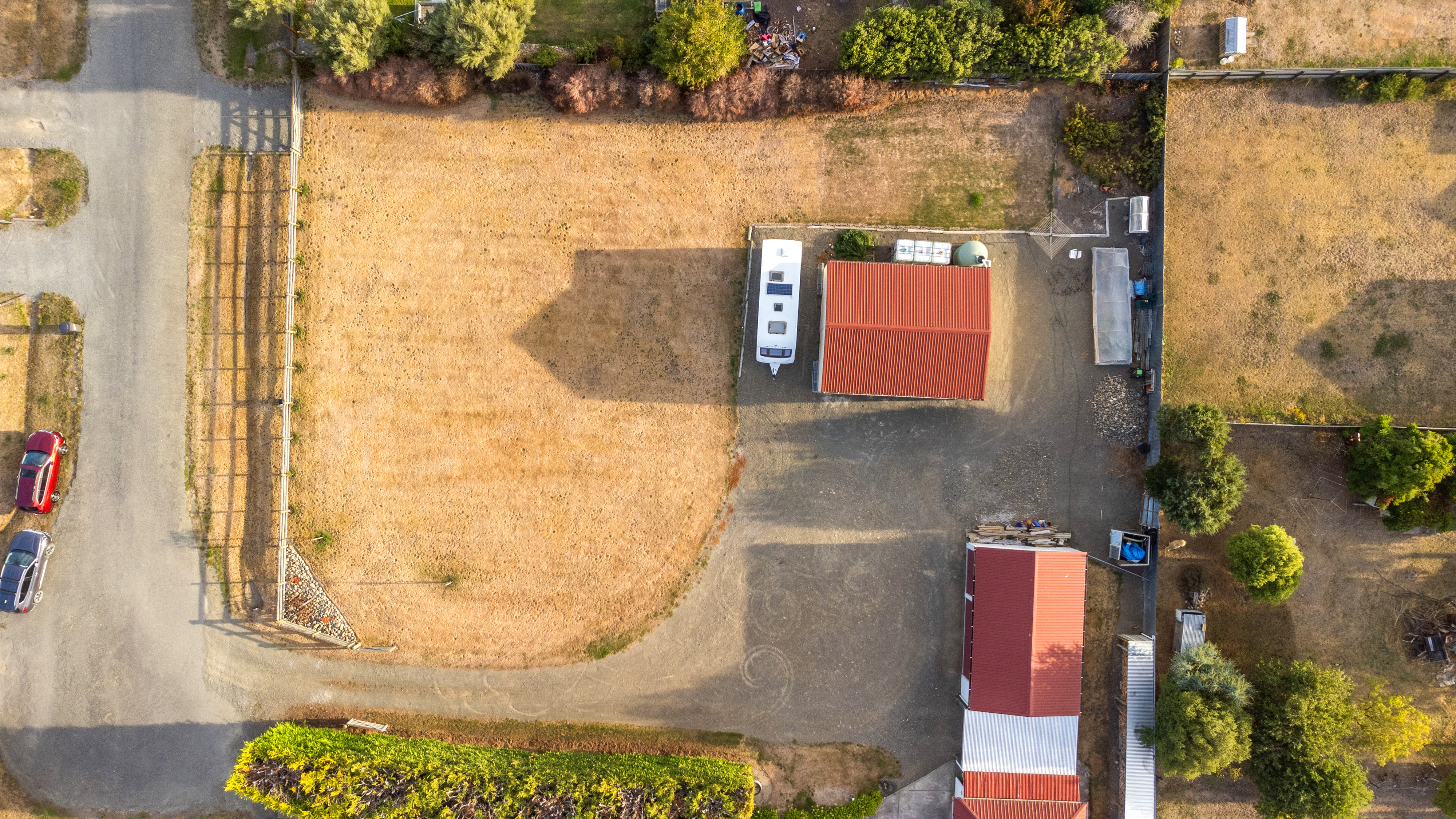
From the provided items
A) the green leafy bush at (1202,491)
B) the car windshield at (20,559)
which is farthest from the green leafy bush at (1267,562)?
the car windshield at (20,559)

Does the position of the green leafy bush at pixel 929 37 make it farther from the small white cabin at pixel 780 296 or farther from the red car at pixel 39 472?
the red car at pixel 39 472

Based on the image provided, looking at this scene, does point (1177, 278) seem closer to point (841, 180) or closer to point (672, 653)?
point (841, 180)

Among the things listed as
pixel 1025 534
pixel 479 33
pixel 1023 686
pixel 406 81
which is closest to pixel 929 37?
pixel 479 33

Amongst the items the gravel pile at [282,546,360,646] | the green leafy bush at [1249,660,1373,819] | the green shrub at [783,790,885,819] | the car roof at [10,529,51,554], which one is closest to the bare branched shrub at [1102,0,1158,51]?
the green leafy bush at [1249,660,1373,819]

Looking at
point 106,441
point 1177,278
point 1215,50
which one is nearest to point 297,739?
point 106,441

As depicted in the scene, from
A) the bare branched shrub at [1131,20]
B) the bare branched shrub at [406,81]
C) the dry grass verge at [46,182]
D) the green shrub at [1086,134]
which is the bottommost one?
the dry grass verge at [46,182]

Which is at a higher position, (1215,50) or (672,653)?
(1215,50)
